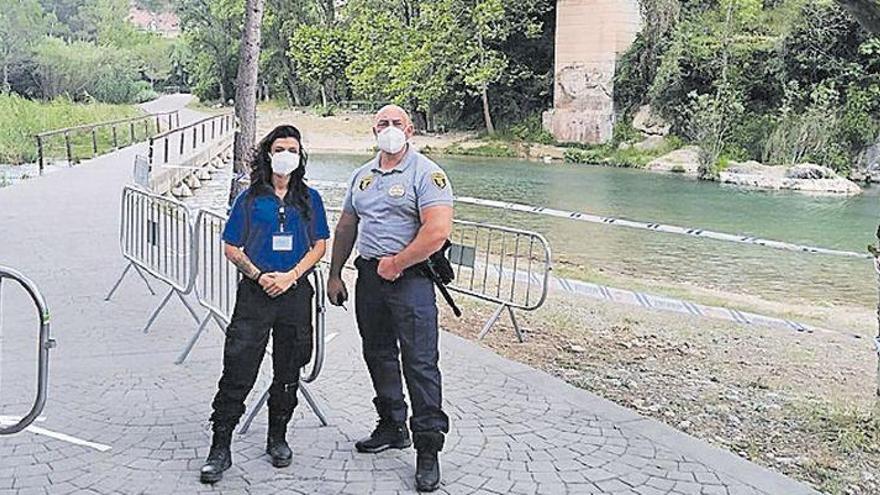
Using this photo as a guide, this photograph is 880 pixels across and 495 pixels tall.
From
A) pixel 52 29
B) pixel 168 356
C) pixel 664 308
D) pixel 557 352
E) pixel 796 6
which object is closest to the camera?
pixel 168 356

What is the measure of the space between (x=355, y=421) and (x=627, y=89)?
32.6 m

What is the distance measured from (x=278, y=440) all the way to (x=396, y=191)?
1313 mm

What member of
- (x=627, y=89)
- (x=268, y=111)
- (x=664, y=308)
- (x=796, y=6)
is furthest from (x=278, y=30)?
(x=664, y=308)

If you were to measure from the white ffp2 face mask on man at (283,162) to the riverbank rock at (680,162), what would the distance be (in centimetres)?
2579

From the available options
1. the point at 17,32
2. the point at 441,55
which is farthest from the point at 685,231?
the point at 17,32

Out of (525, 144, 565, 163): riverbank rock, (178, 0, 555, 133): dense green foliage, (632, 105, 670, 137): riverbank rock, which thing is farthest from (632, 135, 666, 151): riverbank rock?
(178, 0, 555, 133): dense green foliage

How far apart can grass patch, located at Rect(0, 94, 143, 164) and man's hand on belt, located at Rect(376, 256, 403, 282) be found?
805 inches

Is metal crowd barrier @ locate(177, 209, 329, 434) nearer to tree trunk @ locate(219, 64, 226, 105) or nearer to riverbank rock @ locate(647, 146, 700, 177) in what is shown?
riverbank rock @ locate(647, 146, 700, 177)

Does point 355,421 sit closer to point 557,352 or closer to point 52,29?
point 557,352

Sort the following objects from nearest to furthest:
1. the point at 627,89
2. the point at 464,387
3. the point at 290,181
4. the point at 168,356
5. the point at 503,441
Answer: the point at 290,181
the point at 503,441
the point at 464,387
the point at 168,356
the point at 627,89

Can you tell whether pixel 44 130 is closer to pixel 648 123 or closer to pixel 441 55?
pixel 441 55

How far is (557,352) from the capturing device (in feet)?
21.8

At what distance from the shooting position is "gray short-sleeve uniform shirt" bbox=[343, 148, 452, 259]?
382 centimetres

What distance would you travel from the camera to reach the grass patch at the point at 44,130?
22.1 metres
